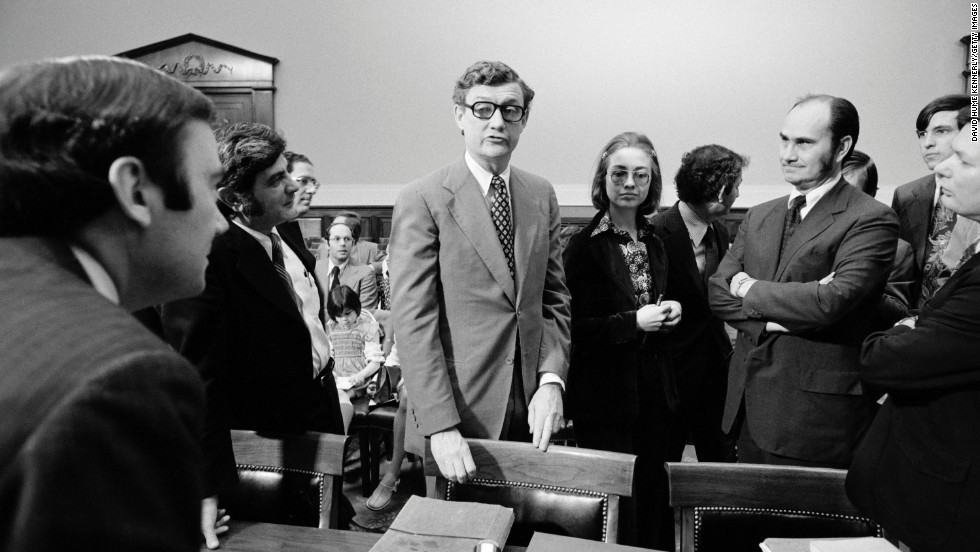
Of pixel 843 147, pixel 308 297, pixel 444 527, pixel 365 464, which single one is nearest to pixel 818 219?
pixel 843 147

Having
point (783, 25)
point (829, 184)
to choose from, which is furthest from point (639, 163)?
point (783, 25)

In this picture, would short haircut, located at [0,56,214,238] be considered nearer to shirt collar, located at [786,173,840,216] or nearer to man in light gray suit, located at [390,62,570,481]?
man in light gray suit, located at [390,62,570,481]

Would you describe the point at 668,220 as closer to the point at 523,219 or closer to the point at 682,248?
the point at 682,248

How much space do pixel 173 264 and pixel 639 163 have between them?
1922 mm

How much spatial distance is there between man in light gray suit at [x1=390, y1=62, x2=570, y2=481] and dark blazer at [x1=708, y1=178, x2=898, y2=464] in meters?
0.63

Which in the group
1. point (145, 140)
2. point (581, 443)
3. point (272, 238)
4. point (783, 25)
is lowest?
point (581, 443)

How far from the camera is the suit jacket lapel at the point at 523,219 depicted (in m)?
1.79

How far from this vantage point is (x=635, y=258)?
233 centimetres

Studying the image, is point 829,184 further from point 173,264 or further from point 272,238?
point 173,264

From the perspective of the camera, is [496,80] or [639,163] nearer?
[496,80]

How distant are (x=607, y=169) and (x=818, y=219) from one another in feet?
2.38

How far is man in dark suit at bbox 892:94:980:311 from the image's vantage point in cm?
254

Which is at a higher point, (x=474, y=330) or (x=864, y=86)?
(x=864, y=86)

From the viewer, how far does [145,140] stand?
542 mm
